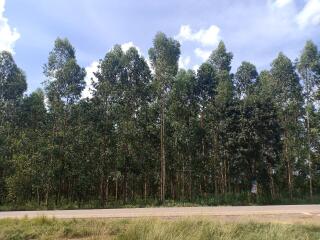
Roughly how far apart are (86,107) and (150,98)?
5804 millimetres

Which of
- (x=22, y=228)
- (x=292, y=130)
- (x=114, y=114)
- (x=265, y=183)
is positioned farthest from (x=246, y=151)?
(x=22, y=228)

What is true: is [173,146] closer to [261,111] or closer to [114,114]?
[114,114]

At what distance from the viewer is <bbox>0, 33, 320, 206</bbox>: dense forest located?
3312 centimetres

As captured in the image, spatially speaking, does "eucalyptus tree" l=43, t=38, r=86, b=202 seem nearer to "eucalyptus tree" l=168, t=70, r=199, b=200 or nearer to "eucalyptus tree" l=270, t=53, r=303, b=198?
"eucalyptus tree" l=168, t=70, r=199, b=200

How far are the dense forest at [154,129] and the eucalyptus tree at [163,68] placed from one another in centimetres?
10

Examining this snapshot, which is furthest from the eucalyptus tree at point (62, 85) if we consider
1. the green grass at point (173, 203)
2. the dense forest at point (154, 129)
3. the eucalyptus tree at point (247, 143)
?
the eucalyptus tree at point (247, 143)

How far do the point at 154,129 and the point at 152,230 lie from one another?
81.8 feet

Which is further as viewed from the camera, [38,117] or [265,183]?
[38,117]

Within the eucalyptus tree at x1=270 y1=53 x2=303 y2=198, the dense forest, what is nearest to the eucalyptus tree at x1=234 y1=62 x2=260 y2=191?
the dense forest

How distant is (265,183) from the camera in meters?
35.3

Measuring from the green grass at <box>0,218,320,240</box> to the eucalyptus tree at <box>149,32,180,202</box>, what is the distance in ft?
64.2

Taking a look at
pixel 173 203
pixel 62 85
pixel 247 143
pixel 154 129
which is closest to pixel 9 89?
pixel 62 85

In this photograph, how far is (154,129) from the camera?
35594 mm

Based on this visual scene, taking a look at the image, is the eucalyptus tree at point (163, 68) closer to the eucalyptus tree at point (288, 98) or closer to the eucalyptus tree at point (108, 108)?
the eucalyptus tree at point (108, 108)
